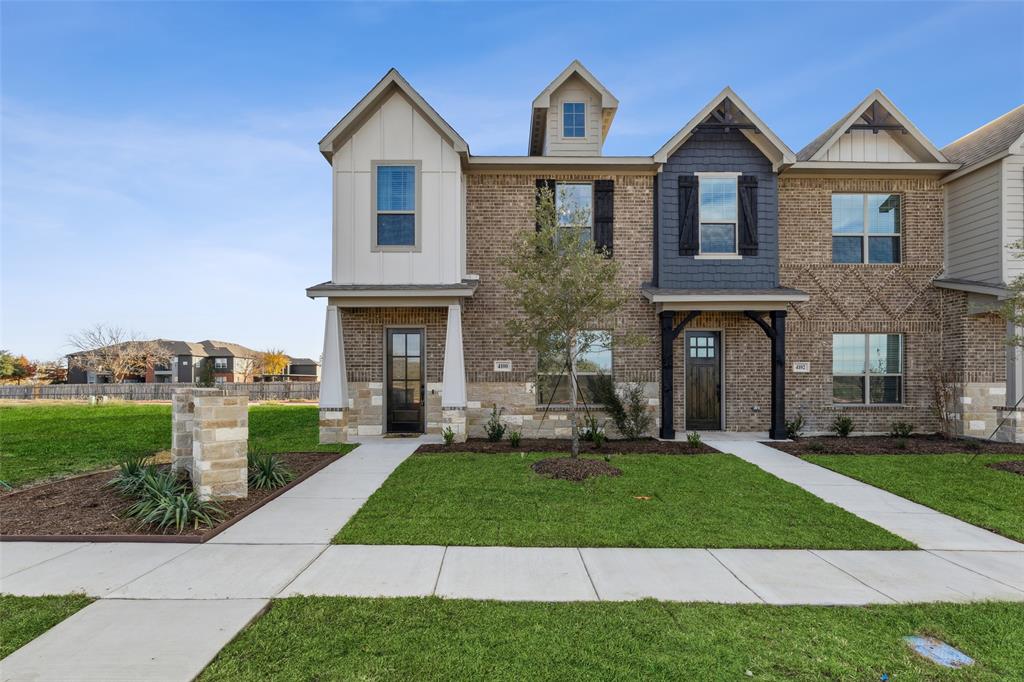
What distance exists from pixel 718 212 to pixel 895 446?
645 centimetres

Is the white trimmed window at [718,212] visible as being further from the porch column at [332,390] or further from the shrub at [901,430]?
the porch column at [332,390]

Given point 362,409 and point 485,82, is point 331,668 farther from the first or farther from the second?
point 485,82

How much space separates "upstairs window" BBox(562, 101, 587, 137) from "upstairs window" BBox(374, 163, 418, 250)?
4152mm

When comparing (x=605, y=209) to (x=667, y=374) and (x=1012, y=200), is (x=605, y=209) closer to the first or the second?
(x=667, y=374)

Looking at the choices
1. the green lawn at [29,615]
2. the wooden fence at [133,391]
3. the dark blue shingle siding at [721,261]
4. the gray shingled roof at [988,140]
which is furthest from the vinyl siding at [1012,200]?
the wooden fence at [133,391]

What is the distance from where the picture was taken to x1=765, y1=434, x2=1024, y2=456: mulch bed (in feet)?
32.0

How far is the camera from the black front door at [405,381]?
1174cm

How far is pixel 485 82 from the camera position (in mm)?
15516

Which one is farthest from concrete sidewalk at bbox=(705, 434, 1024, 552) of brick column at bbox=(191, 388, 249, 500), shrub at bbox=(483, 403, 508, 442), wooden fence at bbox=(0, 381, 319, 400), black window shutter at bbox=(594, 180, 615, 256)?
wooden fence at bbox=(0, 381, 319, 400)

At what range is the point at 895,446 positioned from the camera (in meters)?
10.2

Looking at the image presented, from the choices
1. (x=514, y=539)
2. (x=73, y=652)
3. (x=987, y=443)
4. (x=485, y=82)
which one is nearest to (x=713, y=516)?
(x=514, y=539)

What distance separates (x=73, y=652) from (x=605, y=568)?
152 inches

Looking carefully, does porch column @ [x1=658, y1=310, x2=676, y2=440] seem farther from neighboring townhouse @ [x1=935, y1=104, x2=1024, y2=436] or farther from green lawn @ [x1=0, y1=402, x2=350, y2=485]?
green lawn @ [x1=0, y1=402, x2=350, y2=485]

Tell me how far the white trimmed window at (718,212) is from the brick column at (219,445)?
33.9 feet
